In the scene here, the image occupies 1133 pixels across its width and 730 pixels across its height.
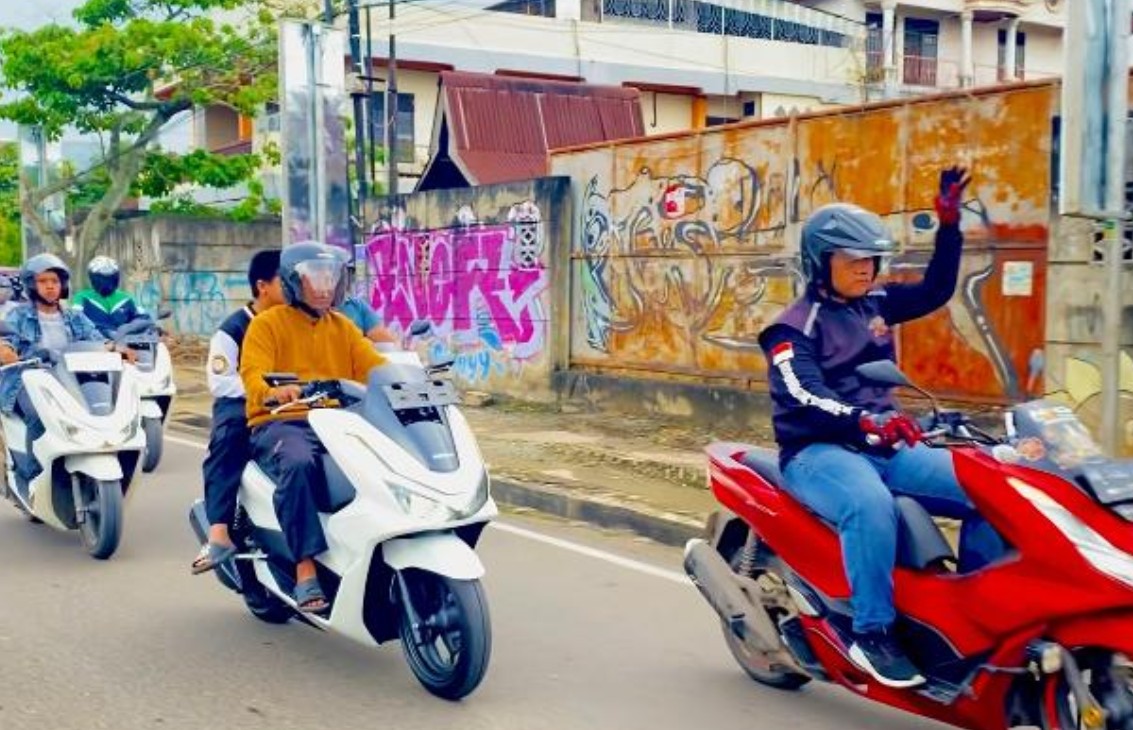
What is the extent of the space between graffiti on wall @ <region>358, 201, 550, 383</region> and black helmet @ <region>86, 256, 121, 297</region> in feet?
14.7

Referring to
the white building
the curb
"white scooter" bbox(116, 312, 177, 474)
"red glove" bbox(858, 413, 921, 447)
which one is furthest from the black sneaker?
the white building

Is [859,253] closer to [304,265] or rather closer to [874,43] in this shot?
[304,265]

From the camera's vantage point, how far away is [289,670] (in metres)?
5.69

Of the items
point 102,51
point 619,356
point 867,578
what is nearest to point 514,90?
point 102,51

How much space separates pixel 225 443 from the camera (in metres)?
6.17

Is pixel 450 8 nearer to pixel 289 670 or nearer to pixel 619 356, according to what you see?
pixel 619 356

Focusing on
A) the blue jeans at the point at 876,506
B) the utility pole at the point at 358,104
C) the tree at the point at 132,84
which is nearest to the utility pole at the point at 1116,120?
the blue jeans at the point at 876,506

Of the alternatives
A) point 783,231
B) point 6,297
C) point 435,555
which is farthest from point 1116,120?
point 6,297

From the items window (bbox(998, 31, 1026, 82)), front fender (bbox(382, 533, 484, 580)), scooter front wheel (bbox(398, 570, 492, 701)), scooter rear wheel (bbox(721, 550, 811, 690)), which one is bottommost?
scooter rear wheel (bbox(721, 550, 811, 690))

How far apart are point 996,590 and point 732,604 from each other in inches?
47.3

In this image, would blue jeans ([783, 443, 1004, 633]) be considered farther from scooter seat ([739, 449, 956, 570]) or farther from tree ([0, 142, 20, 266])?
tree ([0, 142, 20, 266])

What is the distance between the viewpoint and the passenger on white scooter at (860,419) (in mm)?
4492

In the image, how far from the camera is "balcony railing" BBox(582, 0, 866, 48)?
4047 cm

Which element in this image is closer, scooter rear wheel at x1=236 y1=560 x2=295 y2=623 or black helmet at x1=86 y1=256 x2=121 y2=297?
scooter rear wheel at x1=236 y1=560 x2=295 y2=623
